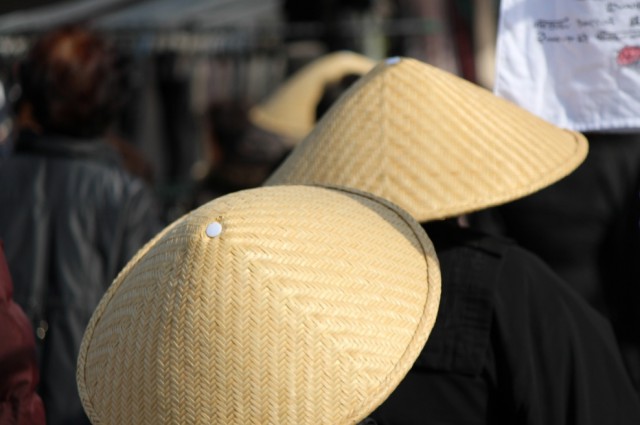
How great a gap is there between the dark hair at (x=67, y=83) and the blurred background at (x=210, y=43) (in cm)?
257

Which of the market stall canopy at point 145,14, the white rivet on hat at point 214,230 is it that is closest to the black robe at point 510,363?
the white rivet on hat at point 214,230

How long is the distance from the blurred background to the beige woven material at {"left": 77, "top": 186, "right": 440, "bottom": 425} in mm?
4469

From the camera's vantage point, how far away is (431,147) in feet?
6.82

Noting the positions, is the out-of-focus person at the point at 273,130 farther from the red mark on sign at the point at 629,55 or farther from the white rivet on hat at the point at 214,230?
the white rivet on hat at the point at 214,230

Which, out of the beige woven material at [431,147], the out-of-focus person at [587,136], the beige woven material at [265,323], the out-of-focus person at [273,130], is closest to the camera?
the beige woven material at [265,323]

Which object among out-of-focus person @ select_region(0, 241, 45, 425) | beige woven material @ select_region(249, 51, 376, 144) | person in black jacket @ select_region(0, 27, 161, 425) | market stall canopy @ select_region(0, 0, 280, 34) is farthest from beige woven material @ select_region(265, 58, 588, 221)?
market stall canopy @ select_region(0, 0, 280, 34)

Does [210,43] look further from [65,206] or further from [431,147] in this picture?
[431,147]

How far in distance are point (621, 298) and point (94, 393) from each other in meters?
1.18

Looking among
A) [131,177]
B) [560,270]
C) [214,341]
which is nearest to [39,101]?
[131,177]

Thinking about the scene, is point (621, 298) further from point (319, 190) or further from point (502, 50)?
point (319, 190)

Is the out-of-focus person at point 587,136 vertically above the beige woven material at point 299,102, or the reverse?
the out-of-focus person at point 587,136

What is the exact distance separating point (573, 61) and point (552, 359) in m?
0.88

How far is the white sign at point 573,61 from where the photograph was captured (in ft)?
7.98

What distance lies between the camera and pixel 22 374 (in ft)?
6.61
